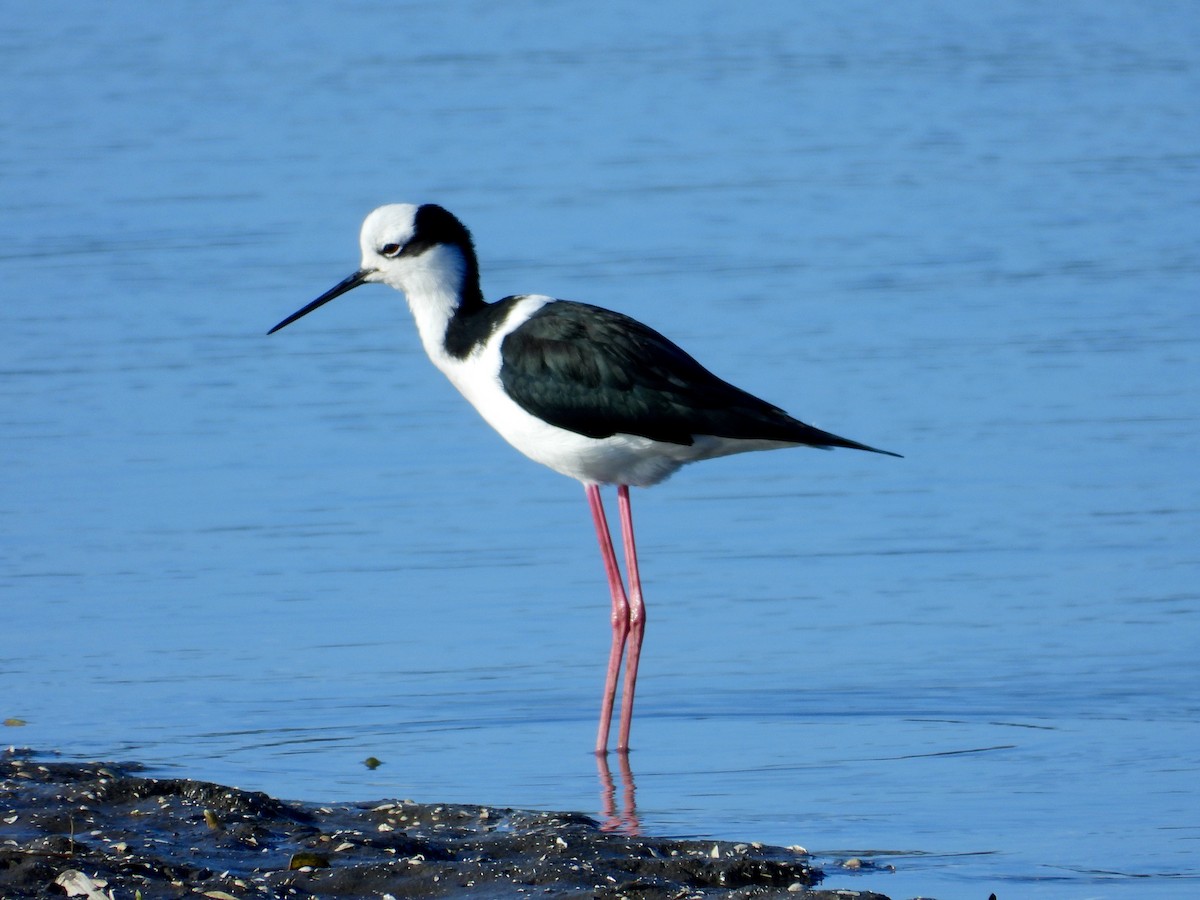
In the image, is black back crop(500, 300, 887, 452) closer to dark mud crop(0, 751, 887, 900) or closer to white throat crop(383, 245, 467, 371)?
white throat crop(383, 245, 467, 371)

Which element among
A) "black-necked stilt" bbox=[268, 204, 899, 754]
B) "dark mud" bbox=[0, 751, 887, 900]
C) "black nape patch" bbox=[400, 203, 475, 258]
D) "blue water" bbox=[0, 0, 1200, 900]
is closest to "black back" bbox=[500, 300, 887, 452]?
"black-necked stilt" bbox=[268, 204, 899, 754]

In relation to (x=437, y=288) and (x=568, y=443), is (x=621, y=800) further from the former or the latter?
(x=437, y=288)

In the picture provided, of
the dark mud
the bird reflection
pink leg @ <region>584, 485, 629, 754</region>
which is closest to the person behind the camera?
the dark mud

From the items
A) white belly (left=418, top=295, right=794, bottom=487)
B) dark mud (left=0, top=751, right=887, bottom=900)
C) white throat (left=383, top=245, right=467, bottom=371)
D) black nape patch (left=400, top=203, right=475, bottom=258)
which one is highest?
black nape patch (left=400, top=203, right=475, bottom=258)

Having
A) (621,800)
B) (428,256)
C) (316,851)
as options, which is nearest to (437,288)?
(428,256)

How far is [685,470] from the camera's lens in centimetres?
1055

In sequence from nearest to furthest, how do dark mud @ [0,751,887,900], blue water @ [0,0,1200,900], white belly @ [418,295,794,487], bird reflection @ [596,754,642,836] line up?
dark mud @ [0,751,887,900] → bird reflection @ [596,754,642,836] → blue water @ [0,0,1200,900] → white belly @ [418,295,794,487]

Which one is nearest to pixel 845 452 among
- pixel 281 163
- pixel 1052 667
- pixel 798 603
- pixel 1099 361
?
pixel 1099 361

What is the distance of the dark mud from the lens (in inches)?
215

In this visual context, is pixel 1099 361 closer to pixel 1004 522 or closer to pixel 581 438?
pixel 1004 522

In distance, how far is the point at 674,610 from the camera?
337 inches

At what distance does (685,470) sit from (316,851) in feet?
16.2

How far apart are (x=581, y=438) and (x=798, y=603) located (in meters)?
1.35

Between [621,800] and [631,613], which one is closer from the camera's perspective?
[621,800]
